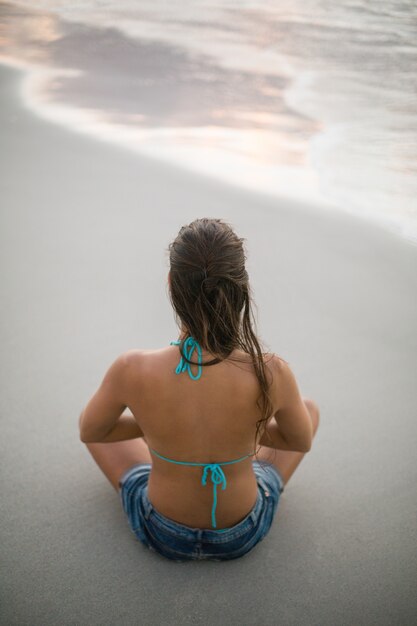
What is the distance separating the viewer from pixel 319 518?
1.98 metres

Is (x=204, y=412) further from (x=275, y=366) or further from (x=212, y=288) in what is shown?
(x=212, y=288)

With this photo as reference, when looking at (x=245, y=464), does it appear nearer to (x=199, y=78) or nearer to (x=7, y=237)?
(x=7, y=237)

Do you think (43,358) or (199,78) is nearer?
(43,358)

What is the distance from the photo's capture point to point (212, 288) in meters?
1.41

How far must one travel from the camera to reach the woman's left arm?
1.54 m

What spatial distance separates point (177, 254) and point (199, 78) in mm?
4963

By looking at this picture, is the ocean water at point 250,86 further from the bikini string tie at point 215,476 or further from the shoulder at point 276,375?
the bikini string tie at point 215,476

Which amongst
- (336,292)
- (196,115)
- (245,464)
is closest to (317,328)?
(336,292)

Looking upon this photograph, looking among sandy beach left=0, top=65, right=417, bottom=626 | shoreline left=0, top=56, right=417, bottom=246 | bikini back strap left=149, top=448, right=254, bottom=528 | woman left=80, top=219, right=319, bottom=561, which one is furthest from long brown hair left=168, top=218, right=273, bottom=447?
shoreline left=0, top=56, right=417, bottom=246

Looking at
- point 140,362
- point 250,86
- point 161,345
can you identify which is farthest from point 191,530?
point 250,86

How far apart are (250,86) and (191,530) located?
495cm

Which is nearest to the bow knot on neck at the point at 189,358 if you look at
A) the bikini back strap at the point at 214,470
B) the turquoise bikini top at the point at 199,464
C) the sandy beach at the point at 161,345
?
the turquoise bikini top at the point at 199,464

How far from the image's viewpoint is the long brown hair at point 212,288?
1403 millimetres

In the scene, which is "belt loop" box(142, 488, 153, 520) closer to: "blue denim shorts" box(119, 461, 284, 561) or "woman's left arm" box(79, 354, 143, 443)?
"blue denim shorts" box(119, 461, 284, 561)
